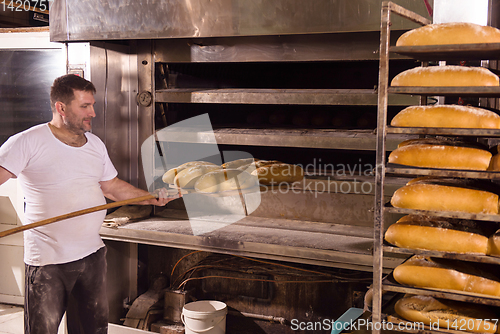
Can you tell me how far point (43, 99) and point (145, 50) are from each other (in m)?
1.25

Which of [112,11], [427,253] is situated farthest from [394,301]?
[112,11]

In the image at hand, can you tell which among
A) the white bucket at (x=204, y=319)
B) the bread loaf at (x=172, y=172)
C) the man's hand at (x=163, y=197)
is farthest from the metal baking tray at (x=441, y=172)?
the white bucket at (x=204, y=319)

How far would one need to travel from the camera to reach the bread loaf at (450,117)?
146cm

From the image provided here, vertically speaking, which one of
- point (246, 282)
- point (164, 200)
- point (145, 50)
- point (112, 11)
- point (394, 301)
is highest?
point (112, 11)

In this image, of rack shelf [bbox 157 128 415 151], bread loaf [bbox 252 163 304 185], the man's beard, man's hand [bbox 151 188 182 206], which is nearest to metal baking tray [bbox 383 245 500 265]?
rack shelf [bbox 157 128 415 151]

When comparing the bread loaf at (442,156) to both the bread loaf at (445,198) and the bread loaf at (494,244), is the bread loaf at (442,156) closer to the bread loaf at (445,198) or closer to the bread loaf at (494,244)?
the bread loaf at (445,198)

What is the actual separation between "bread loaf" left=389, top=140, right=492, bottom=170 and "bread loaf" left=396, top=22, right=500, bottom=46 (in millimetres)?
344

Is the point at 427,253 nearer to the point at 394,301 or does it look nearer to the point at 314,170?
the point at 394,301

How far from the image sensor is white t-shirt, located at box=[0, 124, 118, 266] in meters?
2.10

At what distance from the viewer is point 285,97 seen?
249 cm

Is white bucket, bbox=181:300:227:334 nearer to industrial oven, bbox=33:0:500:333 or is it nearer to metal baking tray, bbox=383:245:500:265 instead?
industrial oven, bbox=33:0:500:333

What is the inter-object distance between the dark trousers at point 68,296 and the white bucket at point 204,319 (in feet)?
1.61

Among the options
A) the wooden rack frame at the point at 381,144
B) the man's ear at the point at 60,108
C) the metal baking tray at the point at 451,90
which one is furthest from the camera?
the man's ear at the point at 60,108

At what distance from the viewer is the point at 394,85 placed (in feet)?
5.19
